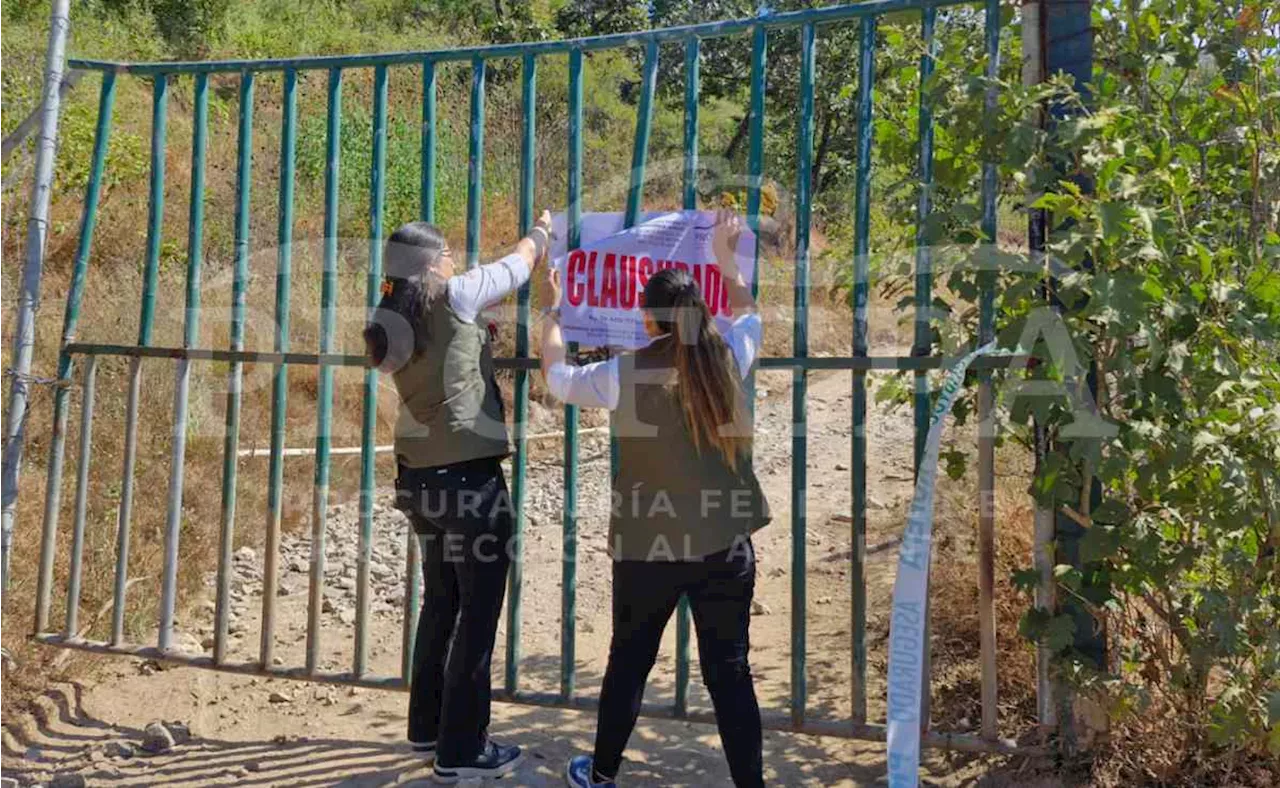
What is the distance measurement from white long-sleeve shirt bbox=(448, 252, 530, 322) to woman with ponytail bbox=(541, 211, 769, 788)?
431 millimetres

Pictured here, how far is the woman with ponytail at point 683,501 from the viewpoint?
329cm

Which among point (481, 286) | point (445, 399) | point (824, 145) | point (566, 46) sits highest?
point (824, 145)

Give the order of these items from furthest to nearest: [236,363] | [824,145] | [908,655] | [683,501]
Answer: [824,145] < [236,363] < [683,501] < [908,655]

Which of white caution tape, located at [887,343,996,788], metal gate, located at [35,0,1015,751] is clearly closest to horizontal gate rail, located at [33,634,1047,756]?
metal gate, located at [35,0,1015,751]

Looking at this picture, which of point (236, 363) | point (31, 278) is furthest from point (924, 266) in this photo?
point (31, 278)

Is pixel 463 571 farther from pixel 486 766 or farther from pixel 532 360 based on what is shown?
pixel 532 360

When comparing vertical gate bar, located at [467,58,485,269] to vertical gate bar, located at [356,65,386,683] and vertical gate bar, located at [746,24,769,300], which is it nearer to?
vertical gate bar, located at [356,65,386,683]

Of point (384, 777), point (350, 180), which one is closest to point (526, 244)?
point (384, 777)

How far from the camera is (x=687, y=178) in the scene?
3822 mm

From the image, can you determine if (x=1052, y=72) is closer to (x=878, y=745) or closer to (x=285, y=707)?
(x=878, y=745)

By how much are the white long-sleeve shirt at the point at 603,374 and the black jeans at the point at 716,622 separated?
0.49 metres

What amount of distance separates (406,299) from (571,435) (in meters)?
0.79

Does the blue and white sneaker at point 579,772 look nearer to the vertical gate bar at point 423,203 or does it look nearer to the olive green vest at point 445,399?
the vertical gate bar at point 423,203

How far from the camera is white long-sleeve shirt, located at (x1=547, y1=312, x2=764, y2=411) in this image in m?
3.42
